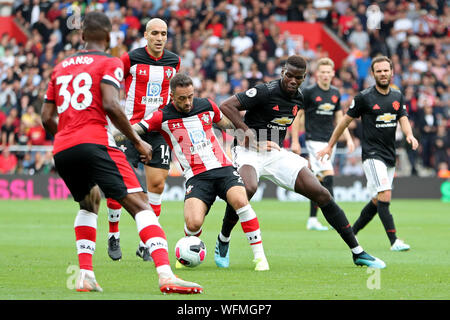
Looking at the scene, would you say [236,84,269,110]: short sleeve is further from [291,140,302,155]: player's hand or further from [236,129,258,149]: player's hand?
[291,140,302,155]: player's hand

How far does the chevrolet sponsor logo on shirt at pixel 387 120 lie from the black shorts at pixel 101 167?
5.73 metres

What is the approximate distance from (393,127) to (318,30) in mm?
18369

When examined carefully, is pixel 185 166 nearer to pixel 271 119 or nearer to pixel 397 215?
pixel 271 119

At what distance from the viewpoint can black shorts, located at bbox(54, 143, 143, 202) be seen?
22.2ft

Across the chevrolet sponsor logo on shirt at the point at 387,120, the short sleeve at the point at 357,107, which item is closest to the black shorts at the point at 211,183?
the short sleeve at the point at 357,107

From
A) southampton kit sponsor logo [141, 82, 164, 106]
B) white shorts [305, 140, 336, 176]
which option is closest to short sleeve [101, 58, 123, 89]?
southampton kit sponsor logo [141, 82, 164, 106]

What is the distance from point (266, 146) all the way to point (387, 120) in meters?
2.89

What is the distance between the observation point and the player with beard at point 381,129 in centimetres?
1144

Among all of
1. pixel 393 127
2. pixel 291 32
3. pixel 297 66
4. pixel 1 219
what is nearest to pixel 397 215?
pixel 393 127

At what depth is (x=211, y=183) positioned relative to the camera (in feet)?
30.0

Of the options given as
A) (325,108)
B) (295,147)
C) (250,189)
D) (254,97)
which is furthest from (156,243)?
(325,108)

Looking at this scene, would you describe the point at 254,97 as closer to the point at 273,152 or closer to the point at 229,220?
the point at 273,152

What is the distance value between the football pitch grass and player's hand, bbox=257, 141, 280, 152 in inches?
54.1

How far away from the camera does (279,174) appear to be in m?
9.47
